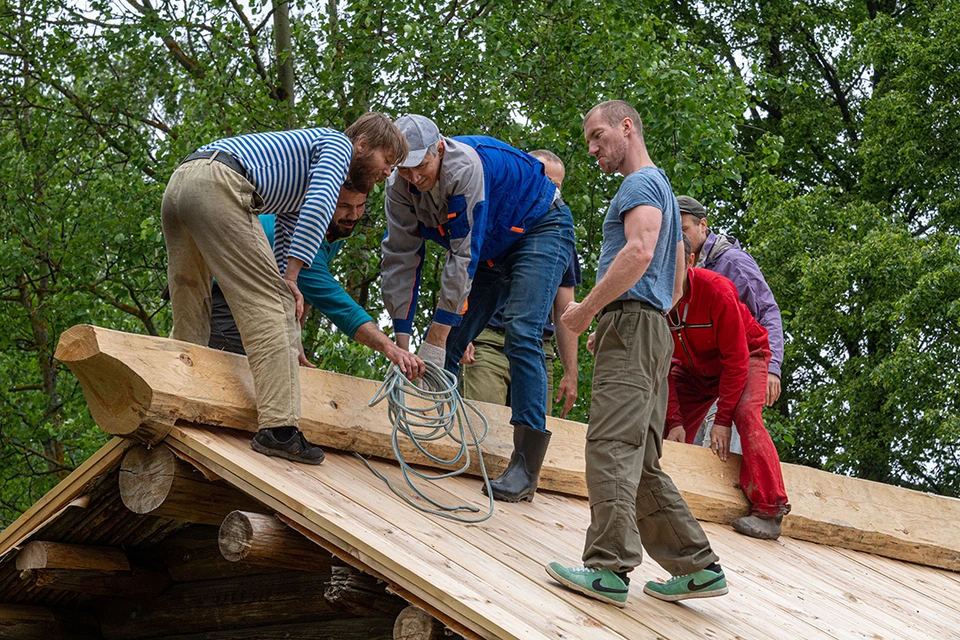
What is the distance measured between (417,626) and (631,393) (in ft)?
3.48

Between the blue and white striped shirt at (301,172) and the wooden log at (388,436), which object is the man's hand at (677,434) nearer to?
the wooden log at (388,436)

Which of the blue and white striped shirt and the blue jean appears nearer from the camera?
the blue and white striped shirt

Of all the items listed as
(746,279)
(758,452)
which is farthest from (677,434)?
(746,279)

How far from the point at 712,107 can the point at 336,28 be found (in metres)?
4.09

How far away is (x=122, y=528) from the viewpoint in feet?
15.9

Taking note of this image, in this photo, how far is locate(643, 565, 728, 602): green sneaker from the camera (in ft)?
13.2

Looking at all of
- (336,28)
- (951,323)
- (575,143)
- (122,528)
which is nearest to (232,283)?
(122,528)

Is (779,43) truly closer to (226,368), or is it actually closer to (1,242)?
(1,242)

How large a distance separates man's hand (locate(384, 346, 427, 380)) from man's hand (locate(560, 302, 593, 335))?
1.00 meters

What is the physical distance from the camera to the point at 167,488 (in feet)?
13.6

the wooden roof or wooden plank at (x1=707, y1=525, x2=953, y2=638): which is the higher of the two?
wooden plank at (x1=707, y1=525, x2=953, y2=638)

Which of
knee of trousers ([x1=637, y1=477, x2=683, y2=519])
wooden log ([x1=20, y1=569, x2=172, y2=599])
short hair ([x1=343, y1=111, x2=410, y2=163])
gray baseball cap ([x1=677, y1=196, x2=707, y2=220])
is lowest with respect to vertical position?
wooden log ([x1=20, y1=569, x2=172, y2=599])

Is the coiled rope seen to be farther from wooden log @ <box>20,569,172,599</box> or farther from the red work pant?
the red work pant

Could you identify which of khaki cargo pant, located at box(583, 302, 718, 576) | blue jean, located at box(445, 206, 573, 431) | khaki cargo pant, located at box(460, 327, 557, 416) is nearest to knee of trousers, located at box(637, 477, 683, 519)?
khaki cargo pant, located at box(583, 302, 718, 576)
